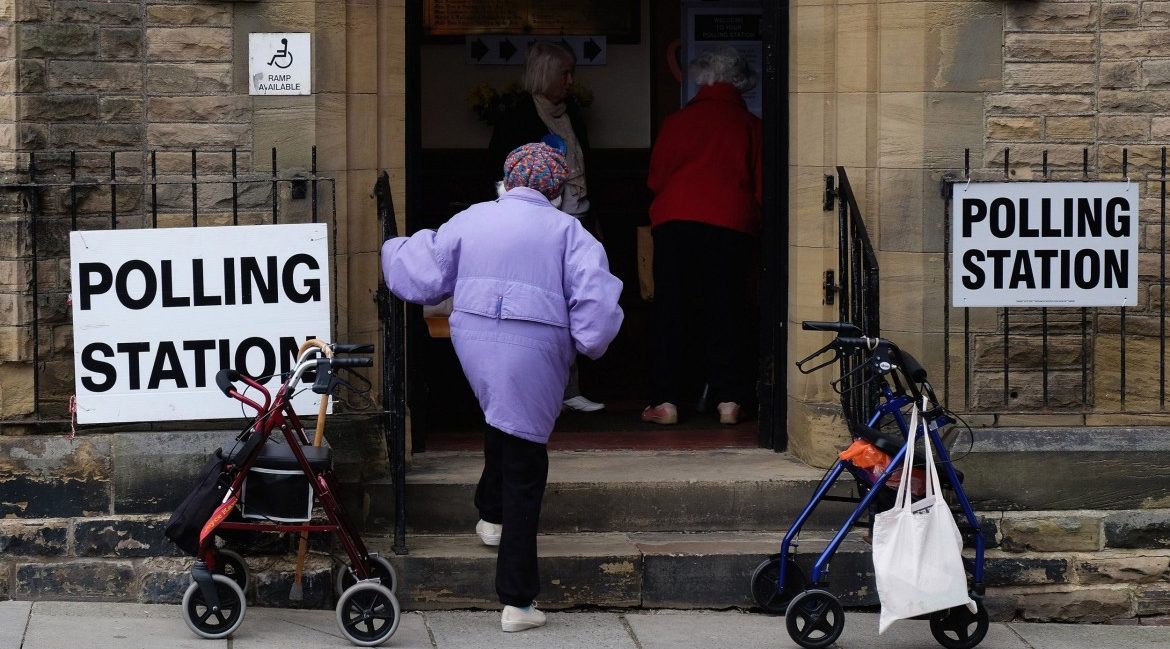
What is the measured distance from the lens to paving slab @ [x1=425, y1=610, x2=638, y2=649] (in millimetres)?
6195

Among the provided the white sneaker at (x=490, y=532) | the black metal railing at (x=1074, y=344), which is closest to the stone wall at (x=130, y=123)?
the white sneaker at (x=490, y=532)

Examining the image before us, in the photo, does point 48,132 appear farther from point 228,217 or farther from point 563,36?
point 563,36

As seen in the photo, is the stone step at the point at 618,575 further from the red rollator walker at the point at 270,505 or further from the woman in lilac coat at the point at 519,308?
the red rollator walker at the point at 270,505

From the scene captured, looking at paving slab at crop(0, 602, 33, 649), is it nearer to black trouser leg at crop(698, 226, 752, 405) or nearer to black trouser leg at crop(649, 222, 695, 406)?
black trouser leg at crop(649, 222, 695, 406)

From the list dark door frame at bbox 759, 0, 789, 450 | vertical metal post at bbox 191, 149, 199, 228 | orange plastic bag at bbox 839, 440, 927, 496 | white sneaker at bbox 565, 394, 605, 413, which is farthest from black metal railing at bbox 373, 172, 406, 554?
white sneaker at bbox 565, 394, 605, 413

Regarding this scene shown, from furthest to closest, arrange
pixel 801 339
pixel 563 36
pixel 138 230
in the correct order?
pixel 563 36
pixel 801 339
pixel 138 230

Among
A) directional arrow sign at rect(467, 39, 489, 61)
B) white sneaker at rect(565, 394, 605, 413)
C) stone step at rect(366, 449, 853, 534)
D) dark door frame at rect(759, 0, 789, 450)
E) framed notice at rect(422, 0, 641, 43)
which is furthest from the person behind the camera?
directional arrow sign at rect(467, 39, 489, 61)

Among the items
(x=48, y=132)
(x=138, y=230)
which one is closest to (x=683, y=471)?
(x=138, y=230)

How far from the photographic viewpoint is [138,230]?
21.4 feet

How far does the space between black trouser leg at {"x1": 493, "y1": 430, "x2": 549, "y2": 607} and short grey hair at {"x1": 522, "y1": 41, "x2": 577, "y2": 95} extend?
3.00 meters

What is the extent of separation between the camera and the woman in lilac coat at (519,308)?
20.0 feet

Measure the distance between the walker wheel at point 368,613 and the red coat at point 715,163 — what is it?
317cm

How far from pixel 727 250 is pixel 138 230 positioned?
322cm

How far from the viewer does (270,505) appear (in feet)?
19.6
